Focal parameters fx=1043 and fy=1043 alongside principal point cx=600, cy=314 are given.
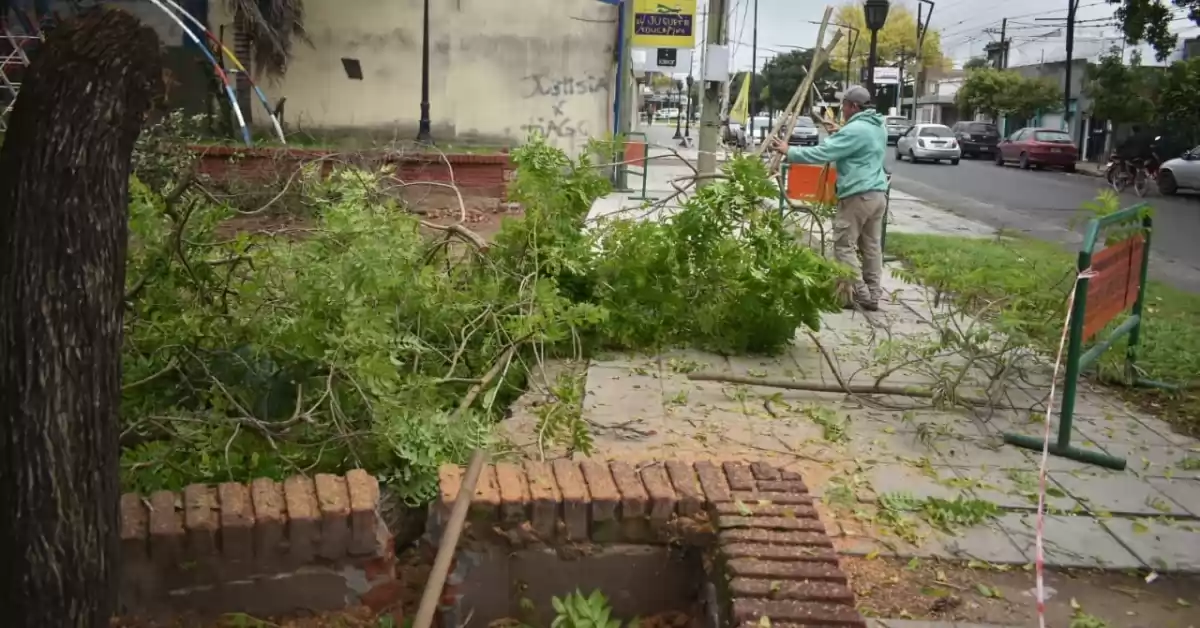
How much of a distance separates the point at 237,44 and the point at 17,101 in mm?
16758

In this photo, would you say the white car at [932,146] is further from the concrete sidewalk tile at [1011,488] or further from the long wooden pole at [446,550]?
the long wooden pole at [446,550]

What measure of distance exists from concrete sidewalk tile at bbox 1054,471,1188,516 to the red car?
113 feet

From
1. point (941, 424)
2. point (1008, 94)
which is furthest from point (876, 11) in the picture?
point (1008, 94)

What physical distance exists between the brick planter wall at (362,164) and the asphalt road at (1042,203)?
6777mm

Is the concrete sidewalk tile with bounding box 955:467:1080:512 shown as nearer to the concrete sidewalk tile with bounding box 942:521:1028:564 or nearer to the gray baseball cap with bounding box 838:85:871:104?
the concrete sidewalk tile with bounding box 942:521:1028:564

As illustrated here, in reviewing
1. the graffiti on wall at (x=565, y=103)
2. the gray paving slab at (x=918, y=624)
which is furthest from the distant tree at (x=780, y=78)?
the gray paving slab at (x=918, y=624)

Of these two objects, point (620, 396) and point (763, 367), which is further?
point (763, 367)

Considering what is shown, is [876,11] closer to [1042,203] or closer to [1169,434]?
[1042,203]

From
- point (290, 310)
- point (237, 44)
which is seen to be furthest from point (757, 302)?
point (237, 44)

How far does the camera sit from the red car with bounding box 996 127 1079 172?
3616cm

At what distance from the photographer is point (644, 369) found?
6.09 meters

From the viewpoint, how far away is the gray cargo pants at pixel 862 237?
806 cm

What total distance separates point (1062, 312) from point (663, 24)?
13.1 metres

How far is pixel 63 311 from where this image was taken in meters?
2.22
